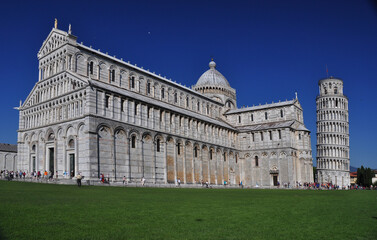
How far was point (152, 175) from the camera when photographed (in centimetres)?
4500

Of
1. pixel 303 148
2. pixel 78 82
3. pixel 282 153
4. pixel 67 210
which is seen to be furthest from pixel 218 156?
pixel 67 210

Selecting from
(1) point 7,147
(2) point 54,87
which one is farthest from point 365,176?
(1) point 7,147

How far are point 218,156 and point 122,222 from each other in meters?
52.6

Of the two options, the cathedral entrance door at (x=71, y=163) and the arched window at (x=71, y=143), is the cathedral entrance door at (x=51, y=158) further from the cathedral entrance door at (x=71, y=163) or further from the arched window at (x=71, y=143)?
the arched window at (x=71, y=143)

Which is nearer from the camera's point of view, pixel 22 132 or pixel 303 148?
pixel 22 132

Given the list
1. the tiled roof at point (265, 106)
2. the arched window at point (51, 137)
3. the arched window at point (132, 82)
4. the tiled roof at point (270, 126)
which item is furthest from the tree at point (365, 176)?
the arched window at point (51, 137)

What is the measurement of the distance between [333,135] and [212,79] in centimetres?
3516

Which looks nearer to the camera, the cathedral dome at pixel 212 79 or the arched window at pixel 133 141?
the arched window at pixel 133 141

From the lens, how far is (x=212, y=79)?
78688mm

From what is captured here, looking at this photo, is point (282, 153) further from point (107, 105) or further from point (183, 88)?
point (107, 105)

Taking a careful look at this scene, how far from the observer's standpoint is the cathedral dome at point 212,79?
256 feet

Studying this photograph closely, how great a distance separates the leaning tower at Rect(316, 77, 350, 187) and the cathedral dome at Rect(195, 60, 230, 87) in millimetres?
28177

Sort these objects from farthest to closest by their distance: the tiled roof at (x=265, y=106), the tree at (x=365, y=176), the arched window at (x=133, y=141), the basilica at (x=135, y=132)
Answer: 1. the tree at (x=365, y=176)
2. the tiled roof at (x=265, y=106)
3. the arched window at (x=133, y=141)
4. the basilica at (x=135, y=132)

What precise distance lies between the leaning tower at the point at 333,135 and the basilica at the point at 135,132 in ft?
69.3
